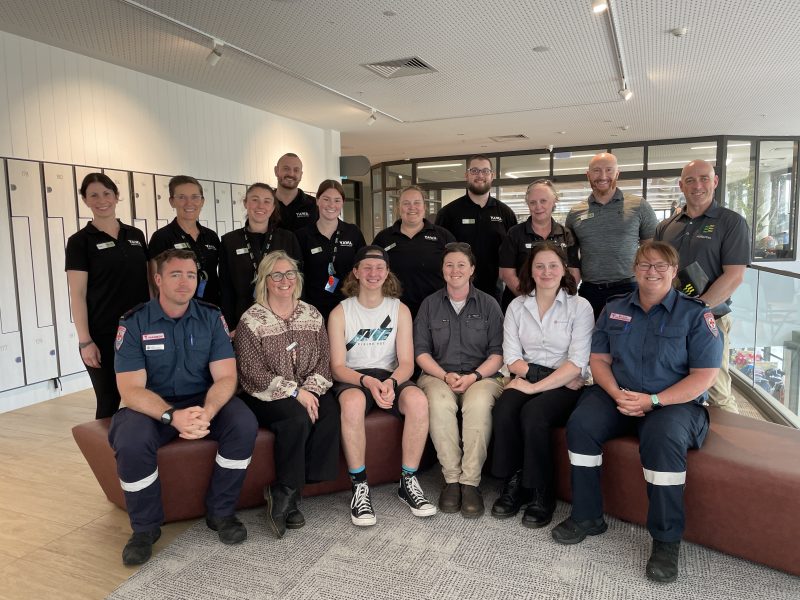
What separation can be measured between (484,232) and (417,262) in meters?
0.70

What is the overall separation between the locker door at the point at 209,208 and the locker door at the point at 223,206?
0.06m

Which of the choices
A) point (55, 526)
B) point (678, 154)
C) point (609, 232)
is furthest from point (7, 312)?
point (678, 154)

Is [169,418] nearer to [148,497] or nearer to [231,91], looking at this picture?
[148,497]

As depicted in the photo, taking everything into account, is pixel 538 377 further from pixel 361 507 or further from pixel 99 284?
pixel 99 284

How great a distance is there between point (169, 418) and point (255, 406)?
0.45m

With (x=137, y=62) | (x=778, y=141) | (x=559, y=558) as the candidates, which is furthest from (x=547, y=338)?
(x=778, y=141)

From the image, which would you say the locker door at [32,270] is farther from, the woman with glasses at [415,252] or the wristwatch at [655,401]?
the wristwatch at [655,401]

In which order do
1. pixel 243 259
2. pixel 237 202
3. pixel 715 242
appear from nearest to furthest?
pixel 715 242
pixel 243 259
pixel 237 202

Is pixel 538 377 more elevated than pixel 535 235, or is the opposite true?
pixel 535 235

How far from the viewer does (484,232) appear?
4078mm

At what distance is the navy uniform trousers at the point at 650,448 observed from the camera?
2.21 meters

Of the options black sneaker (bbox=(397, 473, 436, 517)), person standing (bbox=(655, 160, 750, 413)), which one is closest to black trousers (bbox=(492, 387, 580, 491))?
black sneaker (bbox=(397, 473, 436, 517))

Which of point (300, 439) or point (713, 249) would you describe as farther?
point (713, 249)

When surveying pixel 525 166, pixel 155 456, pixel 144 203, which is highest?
pixel 525 166
